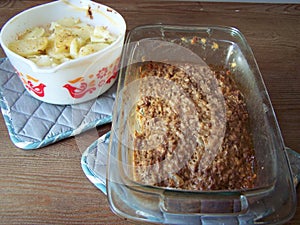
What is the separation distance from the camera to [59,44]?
0.94 metres

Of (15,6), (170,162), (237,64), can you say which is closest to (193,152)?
(170,162)

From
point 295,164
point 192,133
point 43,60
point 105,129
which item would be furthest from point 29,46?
point 295,164

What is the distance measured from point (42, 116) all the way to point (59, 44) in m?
0.19

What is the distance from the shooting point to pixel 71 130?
2.95 feet

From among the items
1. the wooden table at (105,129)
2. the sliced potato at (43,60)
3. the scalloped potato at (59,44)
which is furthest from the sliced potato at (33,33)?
the wooden table at (105,129)

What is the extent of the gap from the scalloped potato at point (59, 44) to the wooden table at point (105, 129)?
200mm

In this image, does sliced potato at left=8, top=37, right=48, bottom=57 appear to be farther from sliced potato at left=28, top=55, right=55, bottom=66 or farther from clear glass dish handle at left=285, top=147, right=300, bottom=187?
clear glass dish handle at left=285, top=147, right=300, bottom=187

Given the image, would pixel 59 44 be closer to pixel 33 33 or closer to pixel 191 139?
pixel 33 33

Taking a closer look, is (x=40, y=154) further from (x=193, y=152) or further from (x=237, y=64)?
(x=237, y=64)

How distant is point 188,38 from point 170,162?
0.42 m

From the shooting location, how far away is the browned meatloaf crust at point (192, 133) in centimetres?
74

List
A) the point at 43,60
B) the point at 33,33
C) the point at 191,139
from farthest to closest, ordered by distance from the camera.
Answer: the point at 33,33
the point at 43,60
the point at 191,139

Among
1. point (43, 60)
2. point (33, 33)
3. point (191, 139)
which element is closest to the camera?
point (191, 139)

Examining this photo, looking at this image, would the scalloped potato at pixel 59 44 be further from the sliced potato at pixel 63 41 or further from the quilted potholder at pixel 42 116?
the quilted potholder at pixel 42 116
